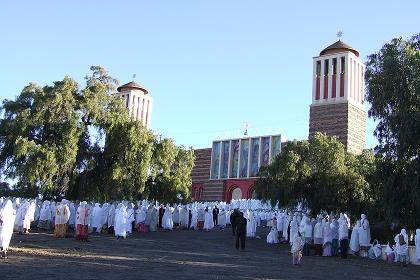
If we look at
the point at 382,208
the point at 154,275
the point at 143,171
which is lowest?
the point at 154,275

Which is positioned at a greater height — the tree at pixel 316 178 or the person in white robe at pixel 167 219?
the tree at pixel 316 178

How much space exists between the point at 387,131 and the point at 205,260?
8.53 meters

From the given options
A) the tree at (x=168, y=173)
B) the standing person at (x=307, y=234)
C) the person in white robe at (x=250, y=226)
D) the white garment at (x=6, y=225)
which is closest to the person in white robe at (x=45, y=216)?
the tree at (x=168, y=173)

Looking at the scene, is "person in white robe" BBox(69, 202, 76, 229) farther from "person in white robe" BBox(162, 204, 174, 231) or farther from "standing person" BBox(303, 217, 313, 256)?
"standing person" BBox(303, 217, 313, 256)

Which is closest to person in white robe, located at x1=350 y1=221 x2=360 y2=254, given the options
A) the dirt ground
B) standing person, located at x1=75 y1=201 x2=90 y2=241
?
the dirt ground

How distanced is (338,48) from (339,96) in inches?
256

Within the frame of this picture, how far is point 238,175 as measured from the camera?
6725 centimetres

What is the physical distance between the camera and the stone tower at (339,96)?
195 feet

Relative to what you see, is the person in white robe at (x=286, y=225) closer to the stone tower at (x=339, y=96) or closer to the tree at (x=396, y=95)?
the tree at (x=396, y=95)

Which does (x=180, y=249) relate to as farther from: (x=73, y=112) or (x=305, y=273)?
(x=73, y=112)

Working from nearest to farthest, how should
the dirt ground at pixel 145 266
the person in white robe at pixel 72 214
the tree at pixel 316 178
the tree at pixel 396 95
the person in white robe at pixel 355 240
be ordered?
the dirt ground at pixel 145 266
the tree at pixel 396 95
the person in white robe at pixel 355 240
the person in white robe at pixel 72 214
the tree at pixel 316 178

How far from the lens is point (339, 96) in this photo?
61688 mm

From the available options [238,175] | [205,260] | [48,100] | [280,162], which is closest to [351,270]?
[205,260]

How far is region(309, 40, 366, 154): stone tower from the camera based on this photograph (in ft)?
195
